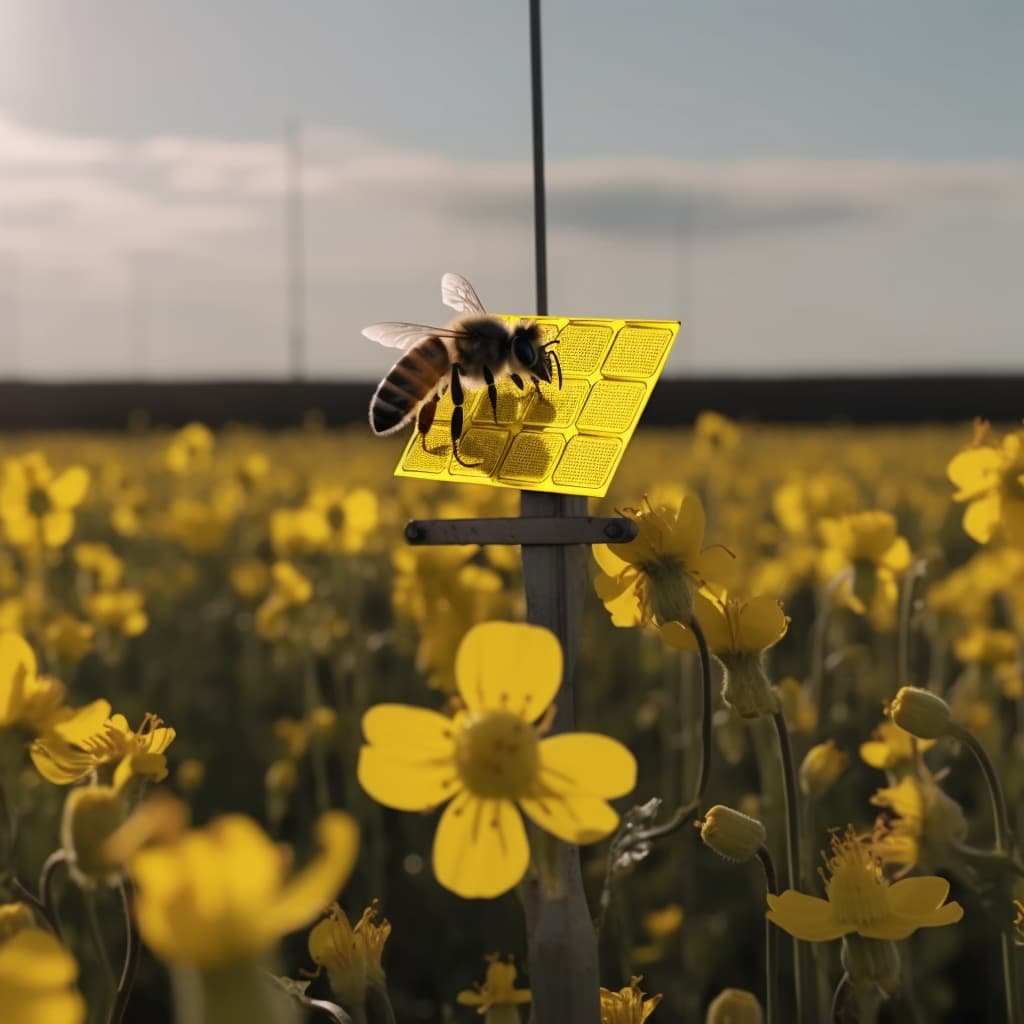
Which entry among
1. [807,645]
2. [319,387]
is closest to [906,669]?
[807,645]

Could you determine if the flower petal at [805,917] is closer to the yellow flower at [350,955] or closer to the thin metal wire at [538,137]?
the yellow flower at [350,955]

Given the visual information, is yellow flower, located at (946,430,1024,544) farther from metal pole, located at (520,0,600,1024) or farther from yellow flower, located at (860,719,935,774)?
metal pole, located at (520,0,600,1024)

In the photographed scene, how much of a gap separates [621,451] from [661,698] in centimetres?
286

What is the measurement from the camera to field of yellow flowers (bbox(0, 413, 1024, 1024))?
1087mm

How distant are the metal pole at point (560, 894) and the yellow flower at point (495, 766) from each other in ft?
0.73

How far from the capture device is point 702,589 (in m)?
1.67

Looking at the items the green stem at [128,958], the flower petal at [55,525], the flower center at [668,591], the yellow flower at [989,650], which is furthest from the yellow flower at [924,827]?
the flower petal at [55,525]

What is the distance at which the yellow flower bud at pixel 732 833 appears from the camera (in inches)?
58.3

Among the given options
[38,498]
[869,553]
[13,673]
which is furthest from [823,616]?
[13,673]

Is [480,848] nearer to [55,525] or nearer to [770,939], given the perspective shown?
[770,939]

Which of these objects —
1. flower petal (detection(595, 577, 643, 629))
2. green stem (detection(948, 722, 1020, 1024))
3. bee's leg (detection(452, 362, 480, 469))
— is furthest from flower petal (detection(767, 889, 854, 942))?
bee's leg (detection(452, 362, 480, 469))

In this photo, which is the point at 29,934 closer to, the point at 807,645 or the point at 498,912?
the point at 498,912

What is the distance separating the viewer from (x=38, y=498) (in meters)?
3.30

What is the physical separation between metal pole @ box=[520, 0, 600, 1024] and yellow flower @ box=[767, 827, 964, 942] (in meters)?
0.19
